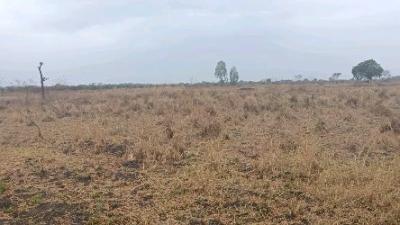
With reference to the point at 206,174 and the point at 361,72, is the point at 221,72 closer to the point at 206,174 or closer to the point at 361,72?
the point at 361,72

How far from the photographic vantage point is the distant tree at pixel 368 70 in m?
59.7

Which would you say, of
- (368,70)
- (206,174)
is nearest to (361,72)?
(368,70)

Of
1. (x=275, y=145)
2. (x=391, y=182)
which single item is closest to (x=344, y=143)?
(x=275, y=145)

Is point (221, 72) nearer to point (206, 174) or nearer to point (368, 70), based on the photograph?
point (368, 70)

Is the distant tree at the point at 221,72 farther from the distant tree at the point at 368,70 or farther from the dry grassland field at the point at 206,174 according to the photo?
the dry grassland field at the point at 206,174

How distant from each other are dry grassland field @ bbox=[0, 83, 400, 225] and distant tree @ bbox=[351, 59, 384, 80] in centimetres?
Result: 5134

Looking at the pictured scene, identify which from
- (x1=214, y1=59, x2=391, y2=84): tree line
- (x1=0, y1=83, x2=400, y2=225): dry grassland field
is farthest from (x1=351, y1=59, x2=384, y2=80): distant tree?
(x1=0, y1=83, x2=400, y2=225): dry grassland field

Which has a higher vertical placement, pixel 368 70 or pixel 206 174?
pixel 368 70

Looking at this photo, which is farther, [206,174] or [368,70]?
[368,70]

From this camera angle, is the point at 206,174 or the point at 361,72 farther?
the point at 361,72

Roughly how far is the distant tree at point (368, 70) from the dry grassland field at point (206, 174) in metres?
51.3

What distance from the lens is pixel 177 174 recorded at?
23.2 ft

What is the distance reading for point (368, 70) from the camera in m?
59.9

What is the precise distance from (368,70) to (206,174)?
57856 millimetres
